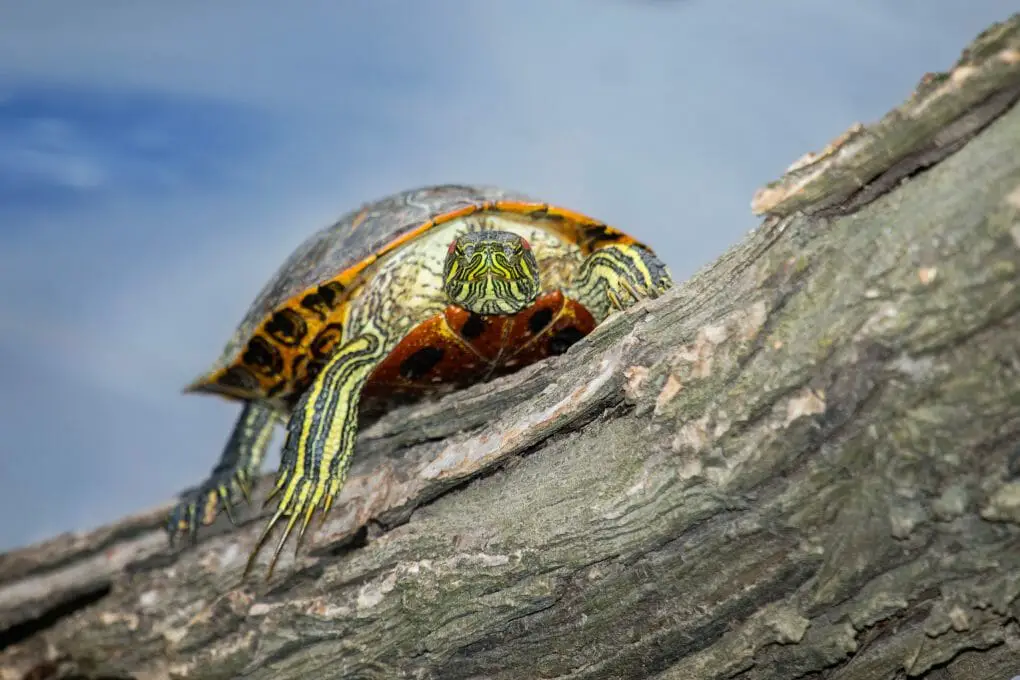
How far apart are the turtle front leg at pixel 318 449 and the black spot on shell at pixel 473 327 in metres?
0.53

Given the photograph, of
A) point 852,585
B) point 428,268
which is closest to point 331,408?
point 428,268

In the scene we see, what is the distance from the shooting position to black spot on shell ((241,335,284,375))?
4.19 m

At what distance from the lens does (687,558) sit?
2.01 m

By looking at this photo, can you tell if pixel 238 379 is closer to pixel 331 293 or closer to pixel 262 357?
pixel 262 357

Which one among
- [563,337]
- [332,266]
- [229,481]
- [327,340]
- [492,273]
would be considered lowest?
[563,337]

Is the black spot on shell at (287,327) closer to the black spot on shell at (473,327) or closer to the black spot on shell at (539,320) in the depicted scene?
the black spot on shell at (473,327)

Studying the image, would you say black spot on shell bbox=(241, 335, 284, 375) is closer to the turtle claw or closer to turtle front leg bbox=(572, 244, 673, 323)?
the turtle claw

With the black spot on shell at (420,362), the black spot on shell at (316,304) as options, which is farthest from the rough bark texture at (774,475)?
the black spot on shell at (316,304)

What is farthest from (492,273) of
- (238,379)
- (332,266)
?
(238,379)

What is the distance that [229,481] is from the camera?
154 inches

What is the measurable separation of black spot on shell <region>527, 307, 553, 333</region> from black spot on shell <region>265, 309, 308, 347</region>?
4.28 feet

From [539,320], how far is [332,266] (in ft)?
3.69

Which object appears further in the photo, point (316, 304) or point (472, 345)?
point (316, 304)

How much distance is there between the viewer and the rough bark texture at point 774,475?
1.62 meters
